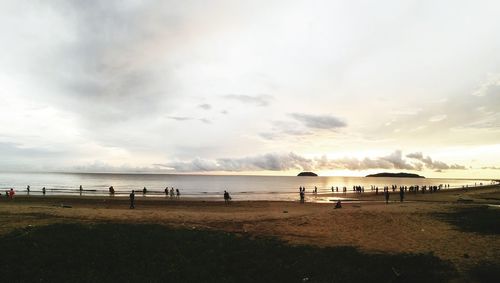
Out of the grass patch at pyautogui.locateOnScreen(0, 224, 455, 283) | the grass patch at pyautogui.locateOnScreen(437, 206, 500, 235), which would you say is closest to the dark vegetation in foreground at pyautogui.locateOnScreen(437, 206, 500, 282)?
the grass patch at pyautogui.locateOnScreen(437, 206, 500, 235)

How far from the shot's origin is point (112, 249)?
16.2 metres

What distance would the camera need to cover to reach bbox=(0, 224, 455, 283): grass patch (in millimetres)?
13328

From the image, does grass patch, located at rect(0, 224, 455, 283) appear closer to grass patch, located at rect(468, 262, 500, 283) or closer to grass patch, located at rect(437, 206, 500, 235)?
grass patch, located at rect(468, 262, 500, 283)

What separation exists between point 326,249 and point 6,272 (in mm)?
13846

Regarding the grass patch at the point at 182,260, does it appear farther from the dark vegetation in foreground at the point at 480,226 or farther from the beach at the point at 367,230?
the beach at the point at 367,230

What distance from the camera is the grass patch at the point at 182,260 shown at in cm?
1333

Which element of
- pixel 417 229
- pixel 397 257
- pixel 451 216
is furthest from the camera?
pixel 451 216

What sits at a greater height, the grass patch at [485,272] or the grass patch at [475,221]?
the grass patch at [475,221]

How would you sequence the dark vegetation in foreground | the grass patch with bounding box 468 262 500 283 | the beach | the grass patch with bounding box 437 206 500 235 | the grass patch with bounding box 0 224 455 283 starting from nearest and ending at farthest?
the grass patch with bounding box 468 262 500 283
the dark vegetation in foreground
the grass patch with bounding box 0 224 455 283
the beach
the grass patch with bounding box 437 206 500 235

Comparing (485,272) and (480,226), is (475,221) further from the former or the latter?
(485,272)

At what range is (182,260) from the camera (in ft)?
49.9

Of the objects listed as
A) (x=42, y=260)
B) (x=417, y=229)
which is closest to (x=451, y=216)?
(x=417, y=229)

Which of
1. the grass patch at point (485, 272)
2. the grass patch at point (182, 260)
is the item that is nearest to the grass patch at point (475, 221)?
the grass patch at point (485, 272)

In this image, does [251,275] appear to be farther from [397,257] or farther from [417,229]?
[417,229]
